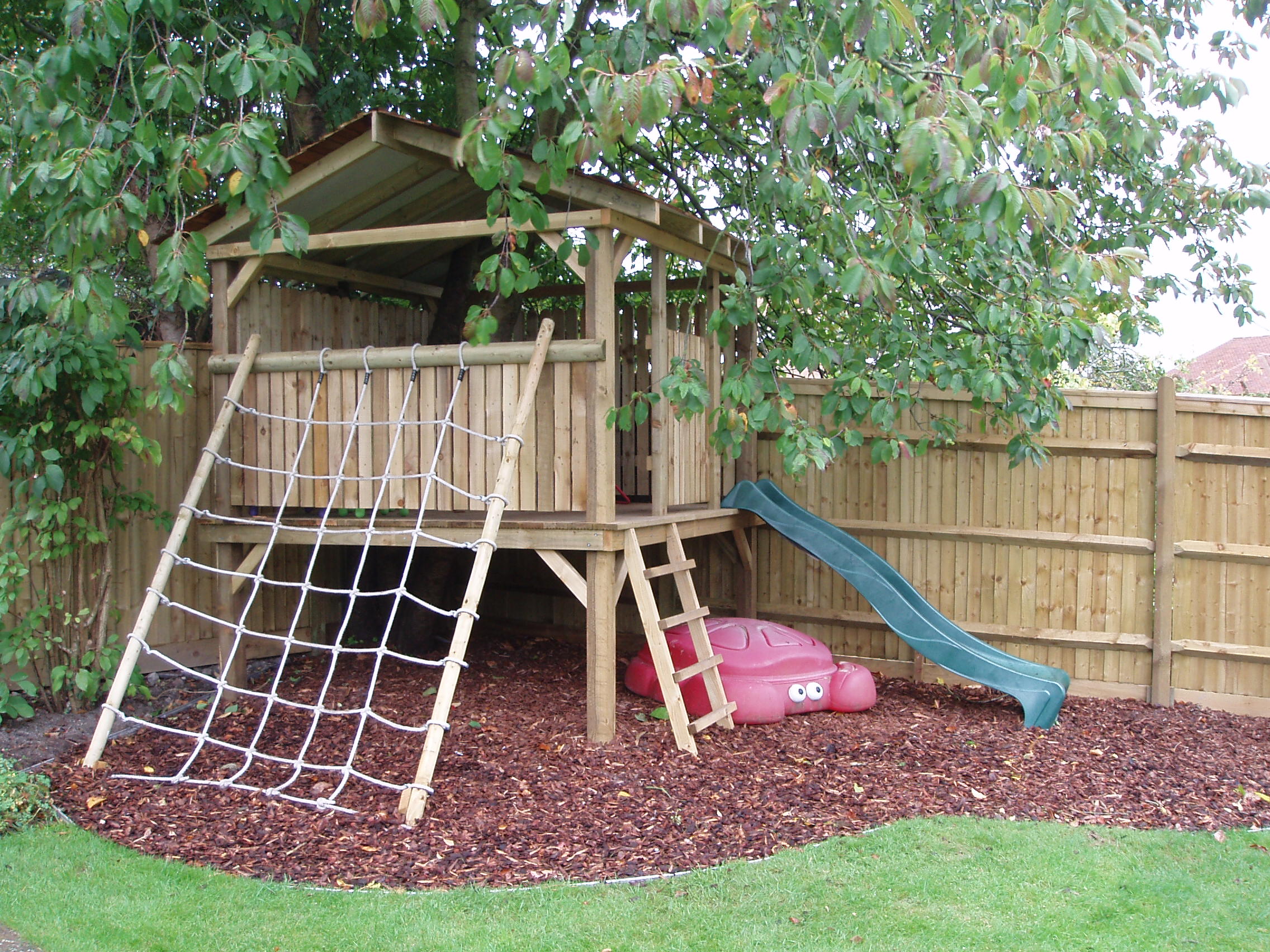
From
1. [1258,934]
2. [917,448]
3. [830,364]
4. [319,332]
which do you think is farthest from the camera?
[319,332]

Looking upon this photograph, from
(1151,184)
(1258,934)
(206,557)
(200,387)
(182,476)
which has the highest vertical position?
(1151,184)

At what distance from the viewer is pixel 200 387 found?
7051 mm

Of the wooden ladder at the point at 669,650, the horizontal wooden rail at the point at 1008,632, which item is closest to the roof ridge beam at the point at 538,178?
the wooden ladder at the point at 669,650

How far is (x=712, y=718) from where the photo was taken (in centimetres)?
599

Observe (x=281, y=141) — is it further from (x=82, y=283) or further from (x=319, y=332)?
(x=82, y=283)

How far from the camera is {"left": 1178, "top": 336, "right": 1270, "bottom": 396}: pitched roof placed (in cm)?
2517

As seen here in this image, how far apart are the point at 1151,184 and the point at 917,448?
3.47 m

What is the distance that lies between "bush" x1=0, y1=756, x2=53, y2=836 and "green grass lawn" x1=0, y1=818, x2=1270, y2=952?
0.38ft

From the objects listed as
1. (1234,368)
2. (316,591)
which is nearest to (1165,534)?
(316,591)

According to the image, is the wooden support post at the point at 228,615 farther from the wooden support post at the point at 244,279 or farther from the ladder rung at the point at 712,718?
the ladder rung at the point at 712,718

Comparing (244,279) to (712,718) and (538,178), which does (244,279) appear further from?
(712,718)

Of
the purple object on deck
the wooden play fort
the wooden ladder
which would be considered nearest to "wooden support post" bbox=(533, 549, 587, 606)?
the wooden play fort

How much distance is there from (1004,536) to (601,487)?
10.4ft

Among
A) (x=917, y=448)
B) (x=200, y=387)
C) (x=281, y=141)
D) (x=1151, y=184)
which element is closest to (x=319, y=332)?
(x=200, y=387)
